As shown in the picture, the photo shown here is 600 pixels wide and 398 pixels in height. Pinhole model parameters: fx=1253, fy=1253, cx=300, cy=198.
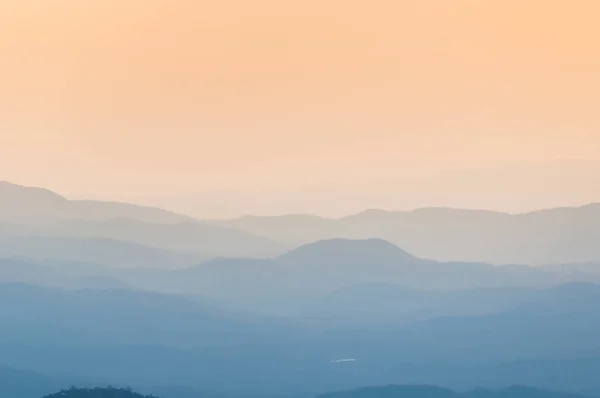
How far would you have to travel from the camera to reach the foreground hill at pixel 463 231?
29.2 feet

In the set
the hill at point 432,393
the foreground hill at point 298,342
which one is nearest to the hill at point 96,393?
the foreground hill at point 298,342

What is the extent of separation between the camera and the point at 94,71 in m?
9.10

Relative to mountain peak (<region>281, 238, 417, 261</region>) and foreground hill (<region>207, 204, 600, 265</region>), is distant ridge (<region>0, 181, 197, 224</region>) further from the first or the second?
mountain peak (<region>281, 238, 417, 261</region>)

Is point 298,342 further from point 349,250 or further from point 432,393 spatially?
point 432,393

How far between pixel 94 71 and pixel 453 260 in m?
2.94

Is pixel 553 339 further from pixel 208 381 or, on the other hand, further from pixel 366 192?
pixel 208 381

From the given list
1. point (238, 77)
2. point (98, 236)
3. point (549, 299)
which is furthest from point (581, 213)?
point (98, 236)

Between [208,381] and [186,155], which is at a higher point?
[186,155]

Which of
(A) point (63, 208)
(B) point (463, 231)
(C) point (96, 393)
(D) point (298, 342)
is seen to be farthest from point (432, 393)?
(A) point (63, 208)

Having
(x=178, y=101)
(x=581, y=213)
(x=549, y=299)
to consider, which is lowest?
(x=549, y=299)

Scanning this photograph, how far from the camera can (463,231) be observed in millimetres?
8977

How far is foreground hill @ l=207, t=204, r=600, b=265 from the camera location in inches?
351

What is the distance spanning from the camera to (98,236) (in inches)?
356

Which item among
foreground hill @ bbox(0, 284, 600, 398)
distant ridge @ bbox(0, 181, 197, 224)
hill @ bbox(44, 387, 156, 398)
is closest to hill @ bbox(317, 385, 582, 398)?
foreground hill @ bbox(0, 284, 600, 398)
